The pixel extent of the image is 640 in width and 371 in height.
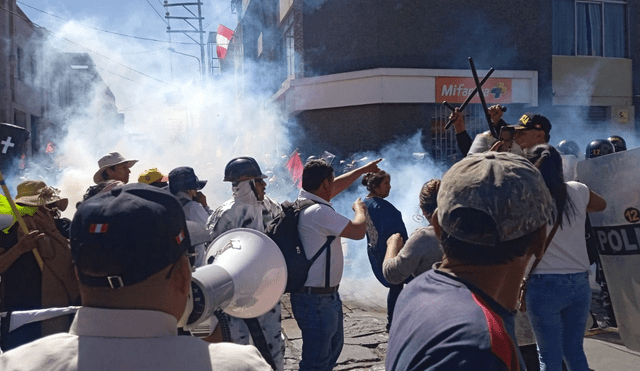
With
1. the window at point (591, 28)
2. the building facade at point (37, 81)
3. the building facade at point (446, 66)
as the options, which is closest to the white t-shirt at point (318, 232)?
the building facade at point (446, 66)

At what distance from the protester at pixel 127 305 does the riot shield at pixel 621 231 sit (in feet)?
10.1

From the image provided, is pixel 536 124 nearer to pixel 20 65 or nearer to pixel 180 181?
pixel 180 181

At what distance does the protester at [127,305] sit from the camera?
129cm

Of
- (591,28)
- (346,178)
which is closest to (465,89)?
(591,28)

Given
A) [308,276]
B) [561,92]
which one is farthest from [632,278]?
[561,92]

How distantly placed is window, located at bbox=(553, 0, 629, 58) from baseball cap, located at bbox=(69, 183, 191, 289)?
57.2 ft

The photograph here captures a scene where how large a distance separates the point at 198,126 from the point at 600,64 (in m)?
28.4

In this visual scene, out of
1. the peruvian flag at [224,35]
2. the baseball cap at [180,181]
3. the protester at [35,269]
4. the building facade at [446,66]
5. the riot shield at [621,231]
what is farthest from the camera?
the peruvian flag at [224,35]

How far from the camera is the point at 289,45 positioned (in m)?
19.2

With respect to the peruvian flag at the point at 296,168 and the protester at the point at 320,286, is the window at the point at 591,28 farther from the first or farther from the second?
the protester at the point at 320,286

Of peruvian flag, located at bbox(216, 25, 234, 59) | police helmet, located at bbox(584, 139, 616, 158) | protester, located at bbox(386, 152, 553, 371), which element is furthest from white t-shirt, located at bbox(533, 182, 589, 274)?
peruvian flag, located at bbox(216, 25, 234, 59)

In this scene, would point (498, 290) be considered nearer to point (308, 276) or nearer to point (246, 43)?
point (308, 276)

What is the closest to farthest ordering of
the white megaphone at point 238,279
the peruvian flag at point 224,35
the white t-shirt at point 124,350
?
the white t-shirt at point 124,350 → the white megaphone at point 238,279 → the peruvian flag at point 224,35

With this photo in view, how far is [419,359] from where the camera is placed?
1.45 m
